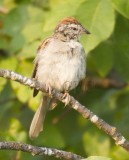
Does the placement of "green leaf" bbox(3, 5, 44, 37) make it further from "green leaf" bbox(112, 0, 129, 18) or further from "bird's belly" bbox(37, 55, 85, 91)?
"green leaf" bbox(112, 0, 129, 18)

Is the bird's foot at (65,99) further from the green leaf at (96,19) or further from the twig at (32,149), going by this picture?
the green leaf at (96,19)

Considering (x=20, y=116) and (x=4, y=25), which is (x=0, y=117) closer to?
(x=20, y=116)

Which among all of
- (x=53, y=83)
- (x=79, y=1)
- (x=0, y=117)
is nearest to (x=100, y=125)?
(x=53, y=83)

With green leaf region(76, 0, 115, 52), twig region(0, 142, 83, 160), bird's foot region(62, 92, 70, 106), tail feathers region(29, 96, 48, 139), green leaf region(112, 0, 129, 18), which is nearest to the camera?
twig region(0, 142, 83, 160)

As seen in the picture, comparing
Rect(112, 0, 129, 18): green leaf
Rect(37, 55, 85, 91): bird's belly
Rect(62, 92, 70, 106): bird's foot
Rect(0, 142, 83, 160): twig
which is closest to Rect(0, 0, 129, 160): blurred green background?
Rect(112, 0, 129, 18): green leaf

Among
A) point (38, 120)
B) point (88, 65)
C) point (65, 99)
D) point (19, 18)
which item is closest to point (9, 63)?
point (38, 120)

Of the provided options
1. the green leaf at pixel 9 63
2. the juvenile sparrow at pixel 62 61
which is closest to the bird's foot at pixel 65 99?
the juvenile sparrow at pixel 62 61

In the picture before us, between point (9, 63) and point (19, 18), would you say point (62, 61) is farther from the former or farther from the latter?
point (19, 18)

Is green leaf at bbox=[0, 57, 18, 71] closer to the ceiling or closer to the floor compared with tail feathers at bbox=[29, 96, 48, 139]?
closer to the ceiling
